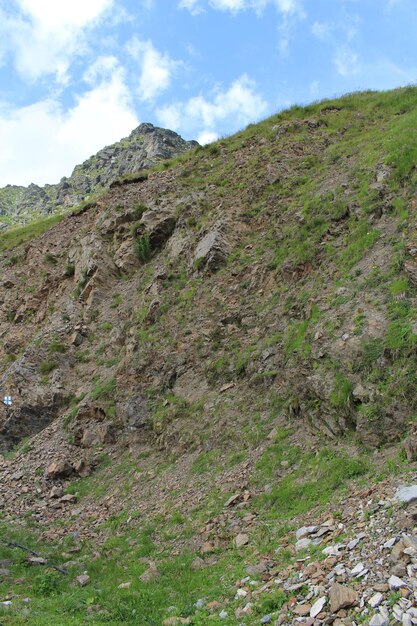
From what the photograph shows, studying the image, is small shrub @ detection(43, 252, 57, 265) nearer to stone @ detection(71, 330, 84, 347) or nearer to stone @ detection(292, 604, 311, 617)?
stone @ detection(71, 330, 84, 347)

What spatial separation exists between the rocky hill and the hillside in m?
28.8

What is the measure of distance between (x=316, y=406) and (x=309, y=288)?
420cm

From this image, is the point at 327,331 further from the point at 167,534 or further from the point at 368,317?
the point at 167,534

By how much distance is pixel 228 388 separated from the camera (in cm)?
1403

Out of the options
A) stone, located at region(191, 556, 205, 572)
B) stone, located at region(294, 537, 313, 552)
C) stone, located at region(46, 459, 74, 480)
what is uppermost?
stone, located at region(46, 459, 74, 480)

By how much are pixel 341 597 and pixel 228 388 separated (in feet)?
27.8

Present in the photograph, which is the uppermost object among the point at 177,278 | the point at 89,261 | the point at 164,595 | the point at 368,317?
the point at 89,261

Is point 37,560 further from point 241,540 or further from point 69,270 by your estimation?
point 69,270

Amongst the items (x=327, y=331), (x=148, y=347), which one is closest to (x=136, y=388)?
(x=148, y=347)

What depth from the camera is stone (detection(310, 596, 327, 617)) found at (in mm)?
5810

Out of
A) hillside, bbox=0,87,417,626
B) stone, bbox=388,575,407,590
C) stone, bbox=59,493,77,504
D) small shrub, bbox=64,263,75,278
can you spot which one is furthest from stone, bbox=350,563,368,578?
small shrub, bbox=64,263,75,278

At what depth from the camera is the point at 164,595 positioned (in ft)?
27.4

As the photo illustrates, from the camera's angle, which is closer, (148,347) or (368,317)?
(368,317)

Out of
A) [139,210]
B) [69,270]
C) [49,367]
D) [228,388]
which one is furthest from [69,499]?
[139,210]
